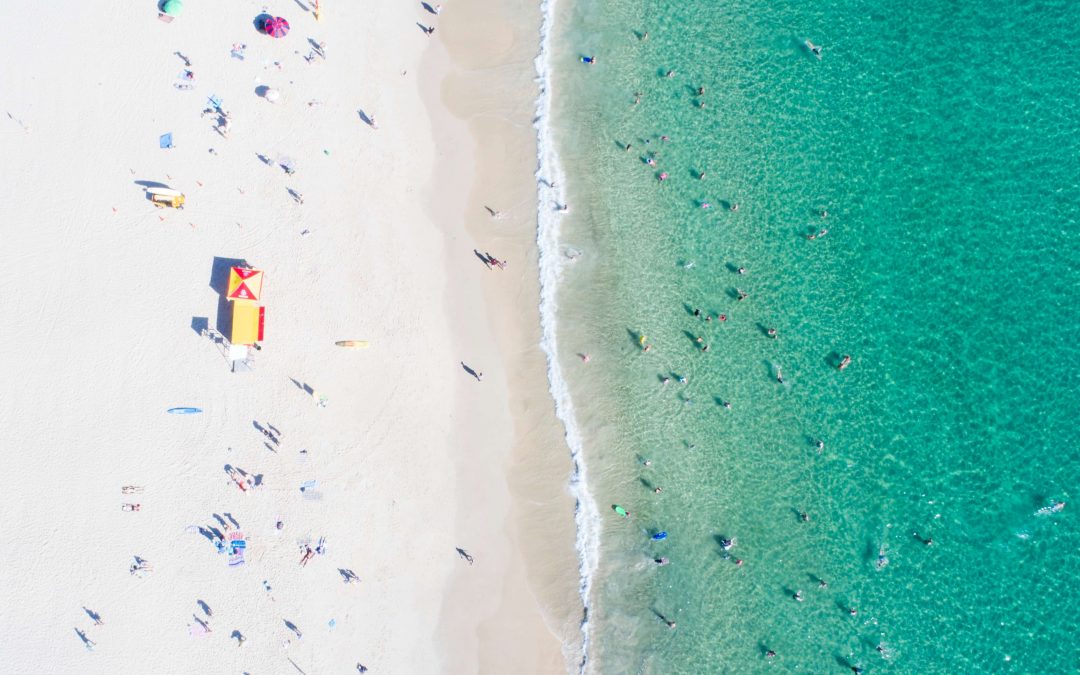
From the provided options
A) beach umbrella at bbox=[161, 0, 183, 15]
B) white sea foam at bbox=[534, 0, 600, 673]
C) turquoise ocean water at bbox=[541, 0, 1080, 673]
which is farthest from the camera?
beach umbrella at bbox=[161, 0, 183, 15]

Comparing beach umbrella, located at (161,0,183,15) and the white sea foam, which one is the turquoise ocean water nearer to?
the white sea foam

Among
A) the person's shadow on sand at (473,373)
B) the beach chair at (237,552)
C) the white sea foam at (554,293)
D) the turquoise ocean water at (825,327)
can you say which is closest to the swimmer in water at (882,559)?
the turquoise ocean water at (825,327)

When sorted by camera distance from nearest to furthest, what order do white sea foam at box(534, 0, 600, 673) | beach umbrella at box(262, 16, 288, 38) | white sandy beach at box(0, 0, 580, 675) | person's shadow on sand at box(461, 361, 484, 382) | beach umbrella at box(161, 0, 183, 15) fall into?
white sandy beach at box(0, 0, 580, 675) < white sea foam at box(534, 0, 600, 673) < person's shadow on sand at box(461, 361, 484, 382) < beach umbrella at box(262, 16, 288, 38) < beach umbrella at box(161, 0, 183, 15)

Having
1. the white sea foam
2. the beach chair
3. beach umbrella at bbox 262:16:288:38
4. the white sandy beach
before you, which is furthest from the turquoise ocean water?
the beach chair

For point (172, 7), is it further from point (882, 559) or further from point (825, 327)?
point (882, 559)

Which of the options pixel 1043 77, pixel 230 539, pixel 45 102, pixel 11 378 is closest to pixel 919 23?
pixel 1043 77

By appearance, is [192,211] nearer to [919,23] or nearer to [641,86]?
[641,86]
